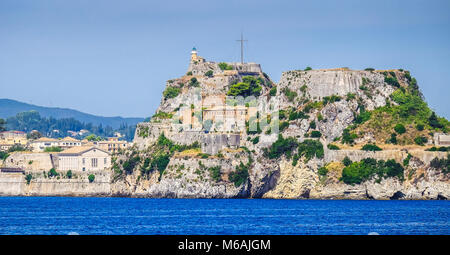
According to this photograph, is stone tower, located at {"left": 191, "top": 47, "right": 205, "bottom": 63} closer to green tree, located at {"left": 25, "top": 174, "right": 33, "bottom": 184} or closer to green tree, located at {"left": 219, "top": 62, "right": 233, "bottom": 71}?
green tree, located at {"left": 219, "top": 62, "right": 233, "bottom": 71}

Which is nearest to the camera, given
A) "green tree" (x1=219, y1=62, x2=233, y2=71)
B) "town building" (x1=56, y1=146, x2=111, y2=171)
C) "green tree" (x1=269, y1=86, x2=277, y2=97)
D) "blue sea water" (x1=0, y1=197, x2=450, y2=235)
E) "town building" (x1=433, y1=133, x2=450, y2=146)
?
"blue sea water" (x1=0, y1=197, x2=450, y2=235)

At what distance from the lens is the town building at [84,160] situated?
111m

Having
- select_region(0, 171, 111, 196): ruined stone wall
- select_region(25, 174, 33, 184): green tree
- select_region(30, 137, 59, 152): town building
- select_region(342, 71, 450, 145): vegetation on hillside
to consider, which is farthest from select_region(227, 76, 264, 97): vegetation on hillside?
select_region(30, 137, 59, 152): town building

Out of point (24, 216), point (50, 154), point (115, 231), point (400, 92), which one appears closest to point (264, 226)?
point (115, 231)

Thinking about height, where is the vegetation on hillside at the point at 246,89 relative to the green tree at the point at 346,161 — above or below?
above

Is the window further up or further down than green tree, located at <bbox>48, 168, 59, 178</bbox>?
further up

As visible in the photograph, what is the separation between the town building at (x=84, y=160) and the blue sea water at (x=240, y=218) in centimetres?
3354

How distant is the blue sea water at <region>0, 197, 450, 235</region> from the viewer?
4934 cm

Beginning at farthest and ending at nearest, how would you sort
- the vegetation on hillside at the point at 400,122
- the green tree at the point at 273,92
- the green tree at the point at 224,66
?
1. the green tree at the point at 224,66
2. the green tree at the point at 273,92
3. the vegetation on hillside at the point at 400,122

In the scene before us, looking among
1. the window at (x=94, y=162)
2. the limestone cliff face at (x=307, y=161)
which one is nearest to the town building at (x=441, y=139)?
the limestone cliff face at (x=307, y=161)

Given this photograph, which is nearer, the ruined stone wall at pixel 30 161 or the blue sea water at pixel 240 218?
the blue sea water at pixel 240 218

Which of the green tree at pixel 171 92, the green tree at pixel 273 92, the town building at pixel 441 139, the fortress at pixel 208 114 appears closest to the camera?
the town building at pixel 441 139

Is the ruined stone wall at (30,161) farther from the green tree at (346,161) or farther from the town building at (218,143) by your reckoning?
the green tree at (346,161)

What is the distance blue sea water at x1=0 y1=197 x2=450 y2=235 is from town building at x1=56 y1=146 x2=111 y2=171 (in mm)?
33536
